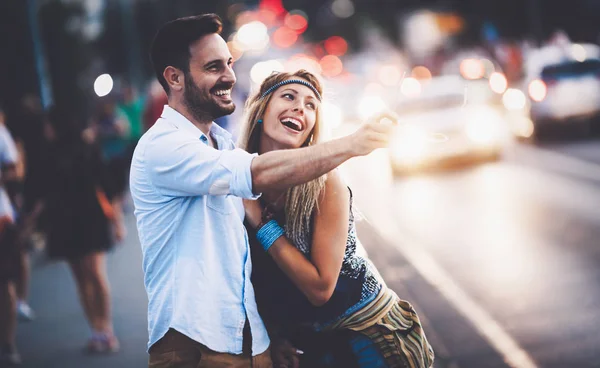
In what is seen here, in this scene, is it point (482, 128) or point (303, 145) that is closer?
point (303, 145)

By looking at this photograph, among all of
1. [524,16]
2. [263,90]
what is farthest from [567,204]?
[524,16]

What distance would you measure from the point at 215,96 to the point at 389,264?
569 cm

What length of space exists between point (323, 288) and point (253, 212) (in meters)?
0.39

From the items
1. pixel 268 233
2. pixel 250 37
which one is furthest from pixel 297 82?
pixel 250 37

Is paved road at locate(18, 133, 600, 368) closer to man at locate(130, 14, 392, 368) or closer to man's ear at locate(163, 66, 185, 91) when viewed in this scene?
man at locate(130, 14, 392, 368)

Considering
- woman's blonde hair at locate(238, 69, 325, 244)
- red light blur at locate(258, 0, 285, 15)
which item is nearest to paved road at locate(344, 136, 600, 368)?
woman's blonde hair at locate(238, 69, 325, 244)

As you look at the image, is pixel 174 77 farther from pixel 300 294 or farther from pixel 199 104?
pixel 300 294

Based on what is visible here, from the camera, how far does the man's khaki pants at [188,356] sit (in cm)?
267

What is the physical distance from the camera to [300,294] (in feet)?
9.37

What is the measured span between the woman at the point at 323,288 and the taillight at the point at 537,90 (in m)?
15.1

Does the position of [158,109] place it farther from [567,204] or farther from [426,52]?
[426,52]

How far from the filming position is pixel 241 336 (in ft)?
8.84

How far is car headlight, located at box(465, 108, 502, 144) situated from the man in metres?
12.1

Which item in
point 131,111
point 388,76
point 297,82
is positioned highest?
point 388,76
